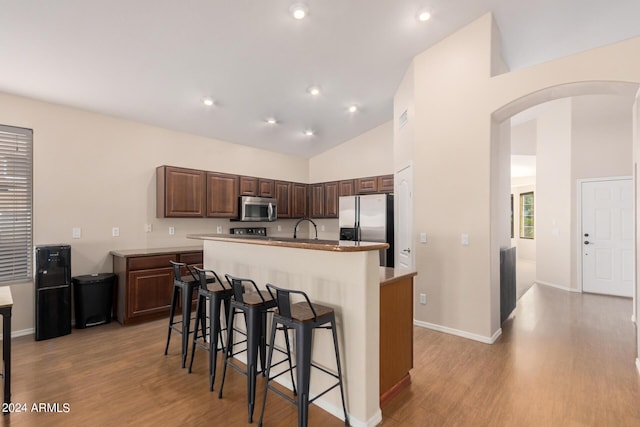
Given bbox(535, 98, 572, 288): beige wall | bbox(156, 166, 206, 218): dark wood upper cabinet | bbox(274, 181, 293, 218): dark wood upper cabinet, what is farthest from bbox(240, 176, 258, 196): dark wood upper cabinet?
bbox(535, 98, 572, 288): beige wall

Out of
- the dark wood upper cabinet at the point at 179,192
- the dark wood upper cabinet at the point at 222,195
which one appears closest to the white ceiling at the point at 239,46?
the dark wood upper cabinet at the point at 179,192

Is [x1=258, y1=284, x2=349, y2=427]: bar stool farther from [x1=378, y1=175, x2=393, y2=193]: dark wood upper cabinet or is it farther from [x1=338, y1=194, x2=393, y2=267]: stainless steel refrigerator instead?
[x1=378, y1=175, x2=393, y2=193]: dark wood upper cabinet

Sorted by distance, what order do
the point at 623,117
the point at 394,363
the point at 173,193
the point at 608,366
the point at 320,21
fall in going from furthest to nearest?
1. the point at 623,117
2. the point at 173,193
3. the point at 320,21
4. the point at 608,366
5. the point at 394,363

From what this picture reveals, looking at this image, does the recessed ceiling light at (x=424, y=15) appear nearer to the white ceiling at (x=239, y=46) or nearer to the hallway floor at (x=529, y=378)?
the white ceiling at (x=239, y=46)

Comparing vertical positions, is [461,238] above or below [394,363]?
above

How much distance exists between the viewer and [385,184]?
18.1ft

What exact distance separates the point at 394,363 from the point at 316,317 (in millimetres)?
861

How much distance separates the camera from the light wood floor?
206cm

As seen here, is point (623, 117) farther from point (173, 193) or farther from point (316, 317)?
point (173, 193)

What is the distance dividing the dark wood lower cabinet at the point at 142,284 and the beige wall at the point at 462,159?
10.5 feet

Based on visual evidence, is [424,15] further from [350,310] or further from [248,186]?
[248,186]

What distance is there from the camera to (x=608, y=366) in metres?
2.73

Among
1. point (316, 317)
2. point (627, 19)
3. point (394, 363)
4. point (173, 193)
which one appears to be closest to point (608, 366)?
point (394, 363)

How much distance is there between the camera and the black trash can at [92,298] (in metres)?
3.65
